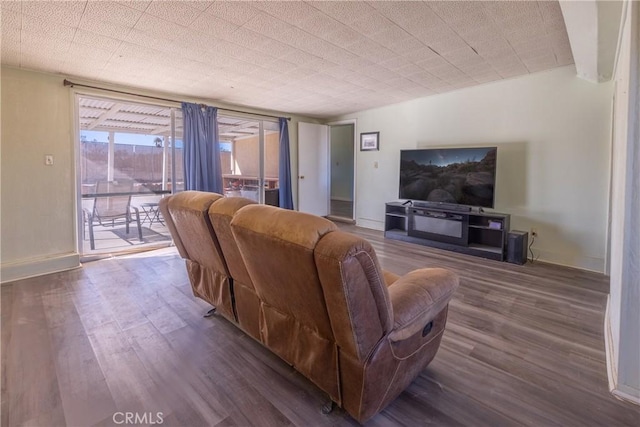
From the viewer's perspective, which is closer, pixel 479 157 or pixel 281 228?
pixel 281 228

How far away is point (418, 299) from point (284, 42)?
2.55m

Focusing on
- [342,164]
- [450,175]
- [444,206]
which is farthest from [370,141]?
[342,164]

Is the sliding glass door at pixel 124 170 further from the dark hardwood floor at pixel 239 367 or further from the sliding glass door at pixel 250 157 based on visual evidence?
the dark hardwood floor at pixel 239 367

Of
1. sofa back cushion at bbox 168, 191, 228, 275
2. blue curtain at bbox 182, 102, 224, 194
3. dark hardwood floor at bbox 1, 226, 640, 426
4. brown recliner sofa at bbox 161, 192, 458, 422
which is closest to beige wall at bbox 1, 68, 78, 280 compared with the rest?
dark hardwood floor at bbox 1, 226, 640, 426

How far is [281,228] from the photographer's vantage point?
133cm

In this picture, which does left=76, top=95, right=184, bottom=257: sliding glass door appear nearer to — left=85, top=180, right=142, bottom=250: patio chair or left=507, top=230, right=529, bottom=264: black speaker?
left=85, top=180, right=142, bottom=250: patio chair

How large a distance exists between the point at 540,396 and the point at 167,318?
2502 mm

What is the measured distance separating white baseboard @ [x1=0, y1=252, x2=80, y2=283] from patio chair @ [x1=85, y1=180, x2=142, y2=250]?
1.82ft

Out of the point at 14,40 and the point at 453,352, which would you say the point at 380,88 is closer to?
the point at 453,352

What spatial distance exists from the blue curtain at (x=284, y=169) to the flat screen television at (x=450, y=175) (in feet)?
7.52

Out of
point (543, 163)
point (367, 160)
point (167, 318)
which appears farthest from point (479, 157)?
point (167, 318)

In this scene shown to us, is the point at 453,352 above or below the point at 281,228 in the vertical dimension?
below

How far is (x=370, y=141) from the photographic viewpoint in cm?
607

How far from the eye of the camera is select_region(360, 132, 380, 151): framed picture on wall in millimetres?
5949
